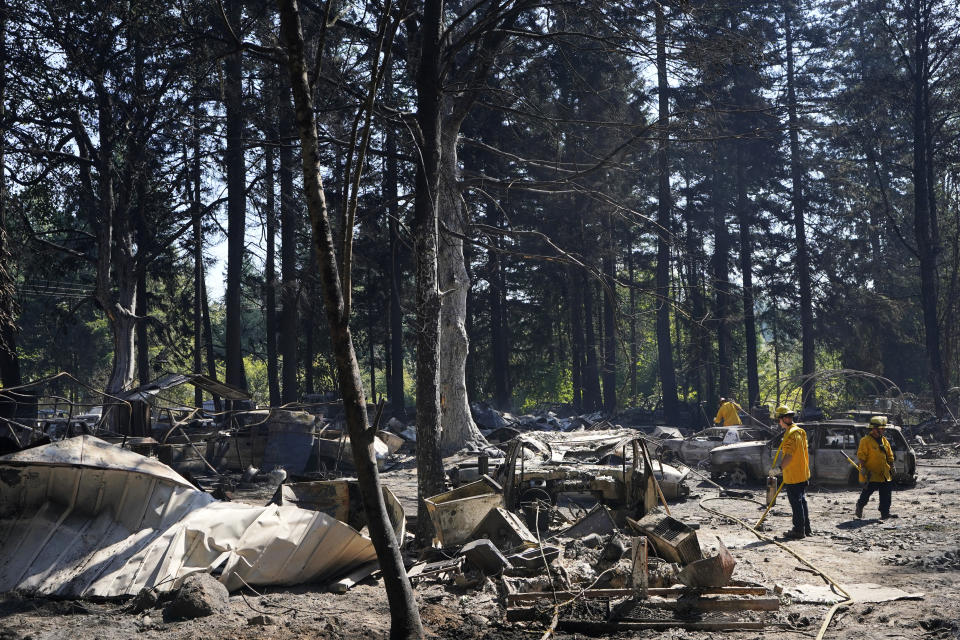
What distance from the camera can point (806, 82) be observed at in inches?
1501

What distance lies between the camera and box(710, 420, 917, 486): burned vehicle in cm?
1687

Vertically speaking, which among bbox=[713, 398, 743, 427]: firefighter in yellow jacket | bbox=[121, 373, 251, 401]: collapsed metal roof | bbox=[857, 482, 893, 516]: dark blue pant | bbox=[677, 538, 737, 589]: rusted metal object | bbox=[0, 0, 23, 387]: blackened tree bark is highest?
bbox=[0, 0, 23, 387]: blackened tree bark

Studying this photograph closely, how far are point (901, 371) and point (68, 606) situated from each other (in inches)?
1791

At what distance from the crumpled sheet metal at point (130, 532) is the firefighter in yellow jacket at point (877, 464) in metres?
8.43

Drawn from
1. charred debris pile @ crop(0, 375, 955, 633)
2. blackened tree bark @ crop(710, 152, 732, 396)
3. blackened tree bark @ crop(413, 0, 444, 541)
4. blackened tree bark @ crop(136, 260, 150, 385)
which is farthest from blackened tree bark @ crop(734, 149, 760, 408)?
blackened tree bark @ crop(413, 0, 444, 541)

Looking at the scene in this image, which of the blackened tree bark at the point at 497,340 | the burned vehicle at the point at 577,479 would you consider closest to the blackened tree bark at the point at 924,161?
the blackened tree bark at the point at 497,340

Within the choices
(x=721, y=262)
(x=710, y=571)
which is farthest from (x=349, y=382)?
(x=721, y=262)

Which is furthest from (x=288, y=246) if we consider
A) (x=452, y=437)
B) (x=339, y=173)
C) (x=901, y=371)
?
(x=901, y=371)

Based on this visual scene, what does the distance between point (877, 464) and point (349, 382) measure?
10.3 metres

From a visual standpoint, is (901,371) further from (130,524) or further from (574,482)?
(130,524)

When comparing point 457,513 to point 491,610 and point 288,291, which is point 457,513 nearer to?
point 491,610

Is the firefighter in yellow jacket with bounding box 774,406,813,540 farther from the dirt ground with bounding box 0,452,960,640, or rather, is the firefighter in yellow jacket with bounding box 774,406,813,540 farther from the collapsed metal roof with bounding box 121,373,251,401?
the collapsed metal roof with bounding box 121,373,251,401

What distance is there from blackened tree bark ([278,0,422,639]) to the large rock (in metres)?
2.39

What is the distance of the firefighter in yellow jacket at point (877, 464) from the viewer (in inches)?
501
